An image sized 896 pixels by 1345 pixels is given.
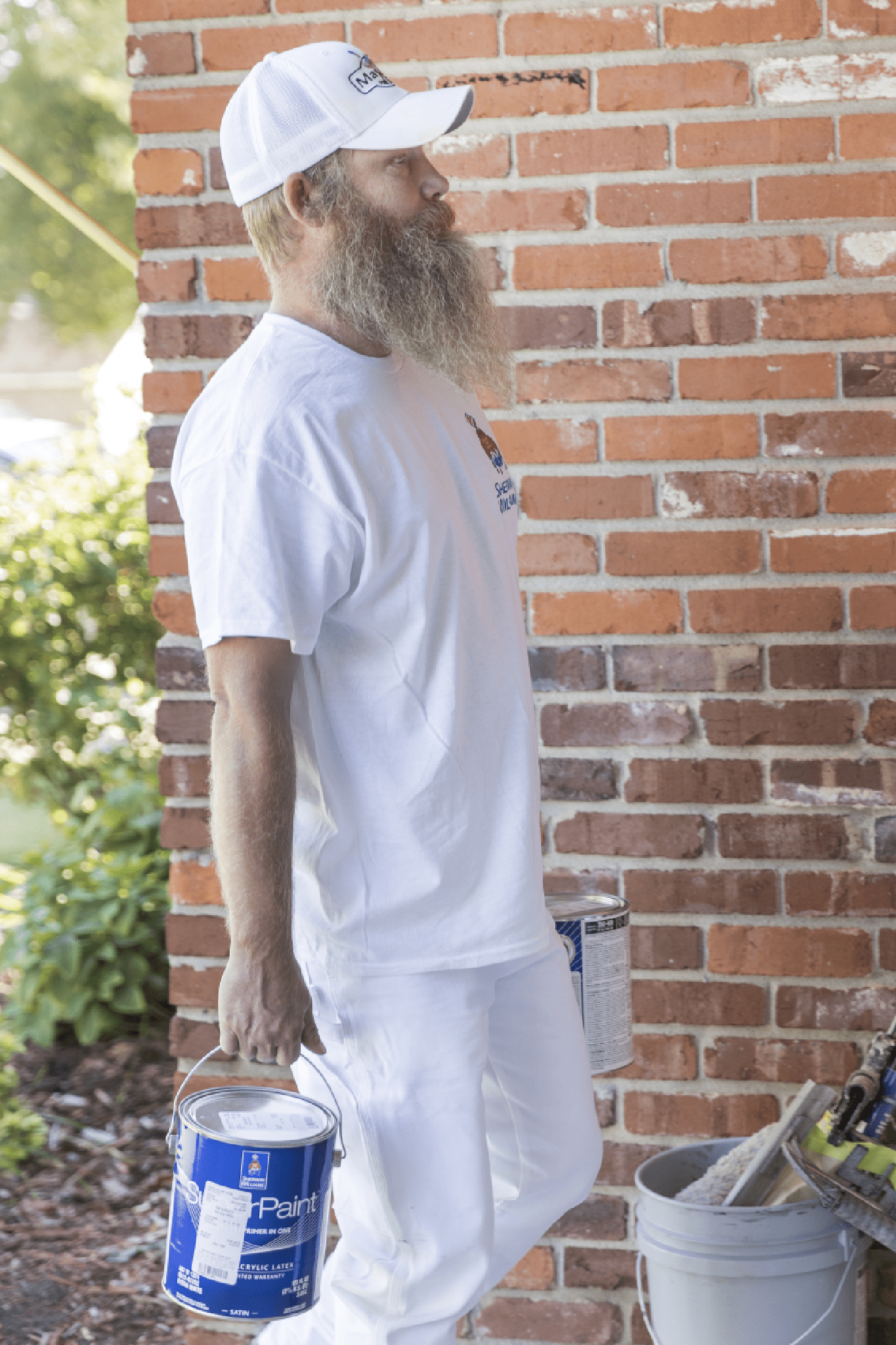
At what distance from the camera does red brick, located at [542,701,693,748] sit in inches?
98.0

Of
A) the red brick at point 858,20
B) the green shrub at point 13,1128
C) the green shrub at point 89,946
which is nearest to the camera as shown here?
the red brick at point 858,20

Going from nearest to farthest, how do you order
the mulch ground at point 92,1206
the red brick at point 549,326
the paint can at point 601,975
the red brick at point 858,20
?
the paint can at point 601,975
the red brick at point 858,20
the red brick at point 549,326
the mulch ground at point 92,1206

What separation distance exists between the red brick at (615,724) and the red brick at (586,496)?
0.36 metres

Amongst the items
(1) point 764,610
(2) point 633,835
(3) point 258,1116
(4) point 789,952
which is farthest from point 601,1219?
(1) point 764,610

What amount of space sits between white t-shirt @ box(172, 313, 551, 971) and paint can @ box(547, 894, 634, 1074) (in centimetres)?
26

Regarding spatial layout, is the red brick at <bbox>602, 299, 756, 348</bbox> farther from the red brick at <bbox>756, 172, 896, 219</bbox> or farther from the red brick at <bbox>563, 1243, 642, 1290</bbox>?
the red brick at <bbox>563, 1243, 642, 1290</bbox>

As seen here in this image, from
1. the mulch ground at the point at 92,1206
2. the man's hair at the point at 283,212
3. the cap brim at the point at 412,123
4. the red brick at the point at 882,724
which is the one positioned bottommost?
the mulch ground at the point at 92,1206

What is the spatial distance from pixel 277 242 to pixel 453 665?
2.27 ft

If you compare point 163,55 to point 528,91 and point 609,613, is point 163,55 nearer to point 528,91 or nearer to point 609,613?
point 528,91

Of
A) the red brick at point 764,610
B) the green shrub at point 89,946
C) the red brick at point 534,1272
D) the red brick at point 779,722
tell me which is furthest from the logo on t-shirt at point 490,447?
the green shrub at point 89,946

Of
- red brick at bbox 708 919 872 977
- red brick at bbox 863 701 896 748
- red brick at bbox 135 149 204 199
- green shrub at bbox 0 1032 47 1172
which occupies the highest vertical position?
red brick at bbox 135 149 204 199

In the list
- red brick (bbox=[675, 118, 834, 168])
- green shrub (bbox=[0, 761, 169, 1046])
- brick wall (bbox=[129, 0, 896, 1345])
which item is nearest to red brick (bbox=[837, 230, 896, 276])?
brick wall (bbox=[129, 0, 896, 1345])

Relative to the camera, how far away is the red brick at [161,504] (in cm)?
253

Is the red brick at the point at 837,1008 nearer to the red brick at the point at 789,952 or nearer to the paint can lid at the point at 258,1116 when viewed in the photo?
the red brick at the point at 789,952
